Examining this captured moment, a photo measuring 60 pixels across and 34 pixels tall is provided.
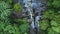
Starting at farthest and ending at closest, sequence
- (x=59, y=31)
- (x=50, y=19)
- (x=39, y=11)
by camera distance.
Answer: (x=39, y=11) < (x=50, y=19) < (x=59, y=31)

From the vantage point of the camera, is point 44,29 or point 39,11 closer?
point 44,29

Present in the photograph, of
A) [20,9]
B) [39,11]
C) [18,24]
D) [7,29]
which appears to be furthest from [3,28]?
[39,11]

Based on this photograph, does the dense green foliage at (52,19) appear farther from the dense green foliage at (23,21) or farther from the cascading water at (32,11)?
the cascading water at (32,11)

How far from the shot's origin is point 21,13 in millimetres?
3889

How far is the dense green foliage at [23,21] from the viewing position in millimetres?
3512

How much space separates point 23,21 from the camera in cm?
371

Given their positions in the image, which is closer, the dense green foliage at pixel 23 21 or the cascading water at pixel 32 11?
the dense green foliage at pixel 23 21

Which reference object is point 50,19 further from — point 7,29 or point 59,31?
point 7,29

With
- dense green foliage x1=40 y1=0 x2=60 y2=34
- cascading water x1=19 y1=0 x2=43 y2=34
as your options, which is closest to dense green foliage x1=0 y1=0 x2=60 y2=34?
dense green foliage x1=40 y1=0 x2=60 y2=34

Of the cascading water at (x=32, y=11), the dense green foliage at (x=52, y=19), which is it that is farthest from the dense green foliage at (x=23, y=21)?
the cascading water at (x=32, y=11)

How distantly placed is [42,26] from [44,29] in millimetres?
74

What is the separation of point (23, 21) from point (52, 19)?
0.60m

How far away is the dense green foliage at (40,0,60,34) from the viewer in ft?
11.4

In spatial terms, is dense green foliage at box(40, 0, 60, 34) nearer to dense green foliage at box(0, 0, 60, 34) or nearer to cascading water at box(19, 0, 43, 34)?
dense green foliage at box(0, 0, 60, 34)
